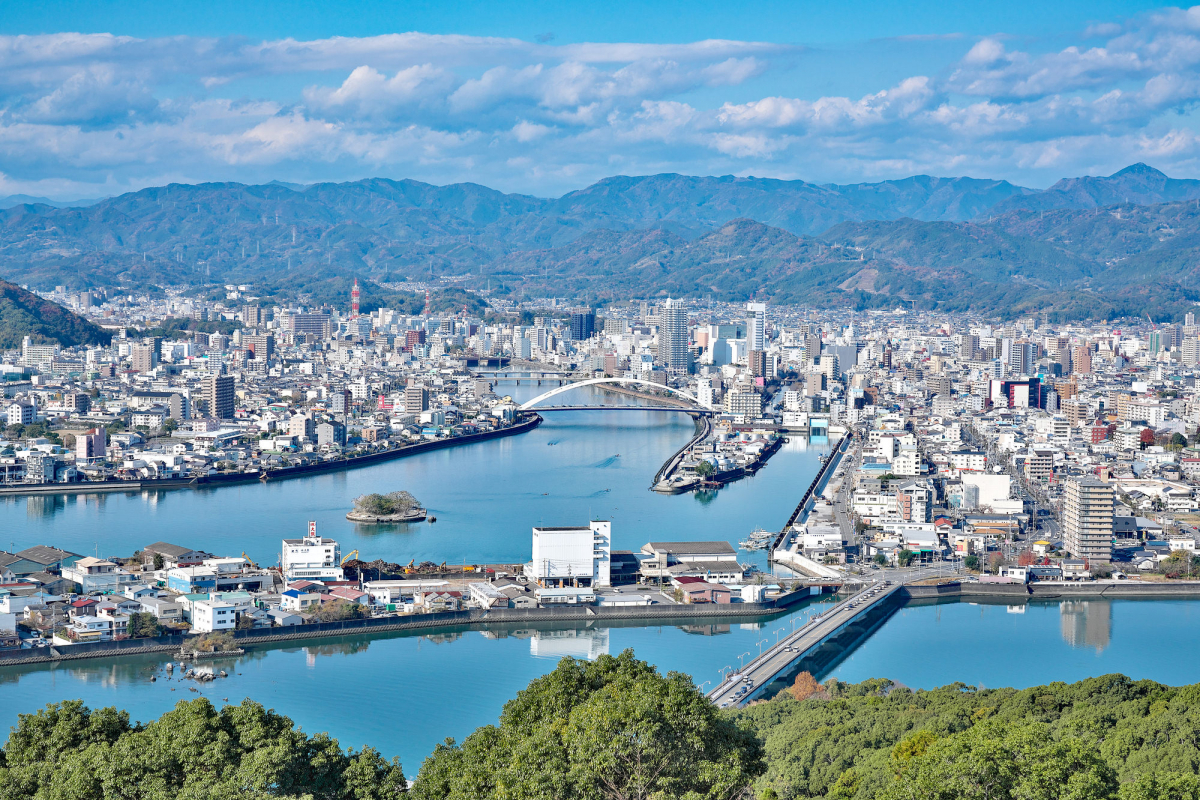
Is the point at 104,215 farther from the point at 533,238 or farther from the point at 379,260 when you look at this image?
the point at 533,238

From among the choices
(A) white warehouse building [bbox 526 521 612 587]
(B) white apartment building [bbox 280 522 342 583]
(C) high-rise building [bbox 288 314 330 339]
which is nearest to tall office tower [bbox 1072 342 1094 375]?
(C) high-rise building [bbox 288 314 330 339]

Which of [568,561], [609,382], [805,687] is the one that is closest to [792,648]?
[805,687]

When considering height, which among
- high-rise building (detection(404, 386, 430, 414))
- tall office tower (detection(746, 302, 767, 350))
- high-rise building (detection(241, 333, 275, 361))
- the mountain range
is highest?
the mountain range

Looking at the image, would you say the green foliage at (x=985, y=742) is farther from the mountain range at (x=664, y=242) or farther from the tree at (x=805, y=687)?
the mountain range at (x=664, y=242)

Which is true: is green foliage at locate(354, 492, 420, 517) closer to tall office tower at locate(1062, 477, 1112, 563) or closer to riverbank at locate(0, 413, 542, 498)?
riverbank at locate(0, 413, 542, 498)

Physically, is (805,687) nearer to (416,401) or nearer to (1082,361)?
(416,401)

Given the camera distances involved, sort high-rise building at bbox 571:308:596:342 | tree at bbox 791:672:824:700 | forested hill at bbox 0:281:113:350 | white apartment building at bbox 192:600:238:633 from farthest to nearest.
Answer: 1. high-rise building at bbox 571:308:596:342
2. forested hill at bbox 0:281:113:350
3. white apartment building at bbox 192:600:238:633
4. tree at bbox 791:672:824:700

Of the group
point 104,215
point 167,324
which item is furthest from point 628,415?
point 104,215
